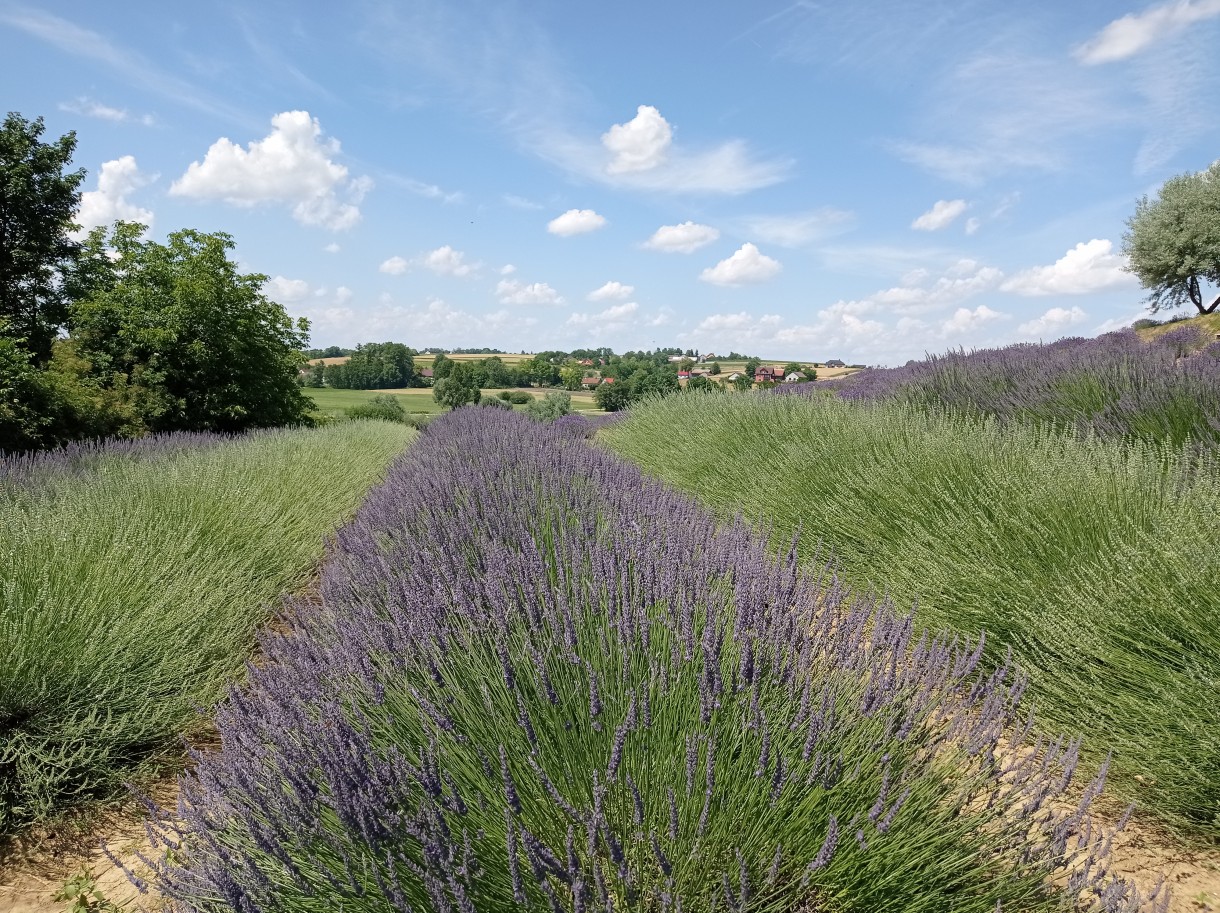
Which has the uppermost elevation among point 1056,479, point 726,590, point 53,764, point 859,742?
point 1056,479

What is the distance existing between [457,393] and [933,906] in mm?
40014

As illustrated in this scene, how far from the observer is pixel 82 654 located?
2279mm

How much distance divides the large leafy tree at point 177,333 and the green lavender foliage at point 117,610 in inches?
383

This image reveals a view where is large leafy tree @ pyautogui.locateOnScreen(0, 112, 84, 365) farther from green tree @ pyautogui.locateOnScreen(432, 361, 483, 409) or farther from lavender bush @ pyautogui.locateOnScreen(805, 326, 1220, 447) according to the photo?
green tree @ pyautogui.locateOnScreen(432, 361, 483, 409)

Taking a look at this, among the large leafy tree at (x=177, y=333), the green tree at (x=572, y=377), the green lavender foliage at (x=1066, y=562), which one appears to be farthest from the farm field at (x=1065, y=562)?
the green tree at (x=572, y=377)

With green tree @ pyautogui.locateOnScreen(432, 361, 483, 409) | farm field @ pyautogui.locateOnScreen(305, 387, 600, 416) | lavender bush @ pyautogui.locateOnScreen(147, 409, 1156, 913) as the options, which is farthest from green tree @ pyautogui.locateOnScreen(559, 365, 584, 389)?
lavender bush @ pyautogui.locateOnScreen(147, 409, 1156, 913)

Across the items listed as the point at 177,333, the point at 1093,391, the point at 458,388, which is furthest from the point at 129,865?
the point at 458,388

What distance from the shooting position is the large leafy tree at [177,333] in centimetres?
1330

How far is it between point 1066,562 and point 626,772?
6.72 feet

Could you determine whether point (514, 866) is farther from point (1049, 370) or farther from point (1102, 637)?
point (1049, 370)

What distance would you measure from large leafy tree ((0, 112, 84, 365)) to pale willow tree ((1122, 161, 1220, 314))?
100 ft

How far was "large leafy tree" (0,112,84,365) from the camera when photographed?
14.2 metres

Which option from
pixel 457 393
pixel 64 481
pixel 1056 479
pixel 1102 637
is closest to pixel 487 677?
pixel 1102 637

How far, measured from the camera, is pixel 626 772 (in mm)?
1240
